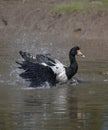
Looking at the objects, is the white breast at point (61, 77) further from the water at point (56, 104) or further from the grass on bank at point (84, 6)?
the grass on bank at point (84, 6)

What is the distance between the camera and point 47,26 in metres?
42.5

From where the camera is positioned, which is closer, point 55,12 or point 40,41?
point 40,41

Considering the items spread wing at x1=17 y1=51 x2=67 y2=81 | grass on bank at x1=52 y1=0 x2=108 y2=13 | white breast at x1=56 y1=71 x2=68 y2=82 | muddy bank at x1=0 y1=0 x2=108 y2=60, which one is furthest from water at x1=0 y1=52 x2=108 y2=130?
grass on bank at x1=52 y1=0 x2=108 y2=13

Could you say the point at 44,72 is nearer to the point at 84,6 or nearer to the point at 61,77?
the point at 61,77

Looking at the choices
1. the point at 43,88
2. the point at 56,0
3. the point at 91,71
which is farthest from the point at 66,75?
the point at 56,0

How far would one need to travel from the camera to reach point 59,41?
38.3 meters

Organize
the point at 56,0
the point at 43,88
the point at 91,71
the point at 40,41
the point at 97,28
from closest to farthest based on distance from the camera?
the point at 43,88 < the point at 91,71 < the point at 40,41 < the point at 97,28 < the point at 56,0

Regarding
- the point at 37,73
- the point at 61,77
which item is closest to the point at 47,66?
the point at 37,73

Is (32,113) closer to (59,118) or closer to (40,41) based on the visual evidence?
(59,118)

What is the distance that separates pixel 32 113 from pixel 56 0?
30.4 meters

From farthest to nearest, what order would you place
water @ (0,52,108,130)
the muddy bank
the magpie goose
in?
the muddy bank, the magpie goose, water @ (0,52,108,130)

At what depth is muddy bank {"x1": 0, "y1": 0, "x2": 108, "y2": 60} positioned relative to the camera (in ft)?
126

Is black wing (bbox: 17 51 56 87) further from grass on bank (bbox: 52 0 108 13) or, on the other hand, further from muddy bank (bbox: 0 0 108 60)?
grass on bank (bbox: 52 0 108 13)

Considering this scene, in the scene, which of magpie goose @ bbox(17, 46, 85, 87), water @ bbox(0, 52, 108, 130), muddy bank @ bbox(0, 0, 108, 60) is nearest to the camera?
water @ bbox(0, 52, 108, 130)
